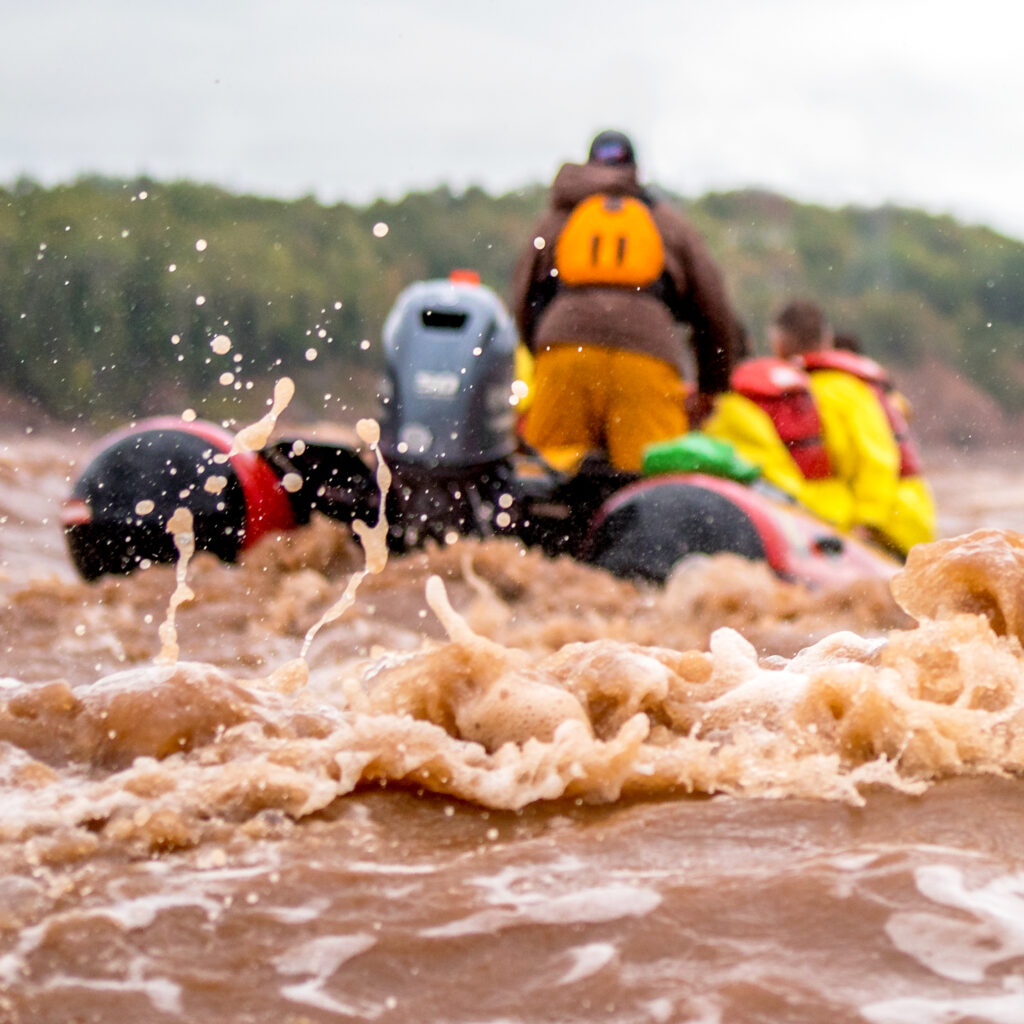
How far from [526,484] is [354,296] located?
17352 mm

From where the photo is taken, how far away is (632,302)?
6426 mm

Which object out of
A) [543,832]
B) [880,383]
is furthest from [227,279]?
[543,832]

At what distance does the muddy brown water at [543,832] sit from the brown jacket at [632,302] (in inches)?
120

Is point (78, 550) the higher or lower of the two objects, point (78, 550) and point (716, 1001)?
the higher

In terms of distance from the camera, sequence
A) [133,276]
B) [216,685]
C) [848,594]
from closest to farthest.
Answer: [216,685] → [848,594] → [133,276]

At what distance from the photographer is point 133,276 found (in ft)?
69.7

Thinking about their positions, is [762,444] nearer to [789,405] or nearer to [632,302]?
[789,405]

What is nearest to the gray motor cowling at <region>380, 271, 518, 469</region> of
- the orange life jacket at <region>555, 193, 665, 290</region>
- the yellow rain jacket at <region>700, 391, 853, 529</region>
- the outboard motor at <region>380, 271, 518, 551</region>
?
the outboard motor at <region>380, 271, 518, 551</region>

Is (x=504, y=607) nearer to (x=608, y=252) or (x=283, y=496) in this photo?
(x=283, y=496)

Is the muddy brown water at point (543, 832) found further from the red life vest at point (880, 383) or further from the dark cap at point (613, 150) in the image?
the red life vest at point (880, 383)

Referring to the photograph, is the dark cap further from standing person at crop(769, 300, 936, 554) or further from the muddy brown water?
the muddy brown water

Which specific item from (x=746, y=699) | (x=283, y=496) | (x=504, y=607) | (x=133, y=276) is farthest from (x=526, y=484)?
(x=133, y=276)

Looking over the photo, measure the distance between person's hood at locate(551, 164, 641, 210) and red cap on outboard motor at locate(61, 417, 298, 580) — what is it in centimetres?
164

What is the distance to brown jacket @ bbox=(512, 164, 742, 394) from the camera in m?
6.42
